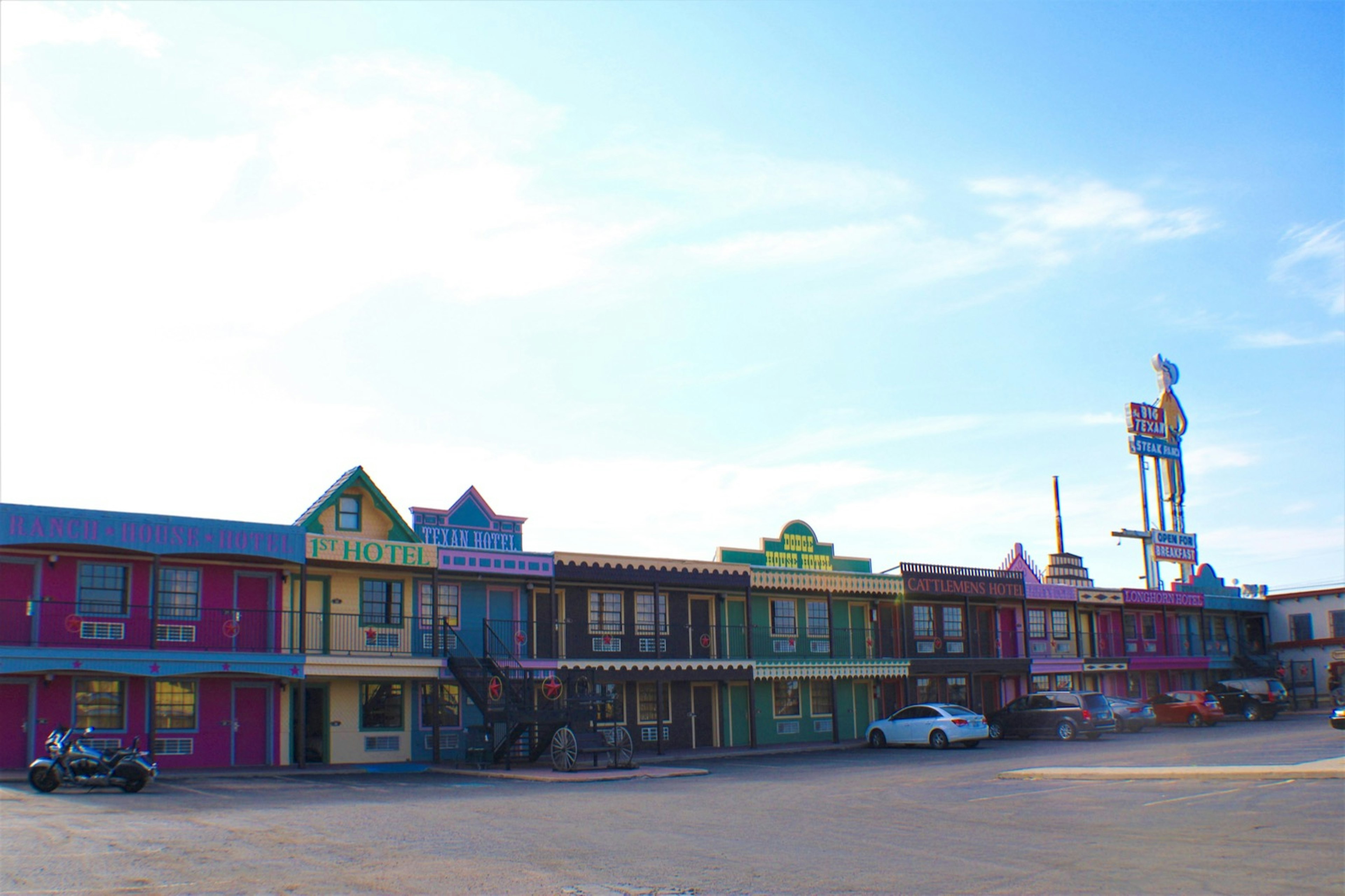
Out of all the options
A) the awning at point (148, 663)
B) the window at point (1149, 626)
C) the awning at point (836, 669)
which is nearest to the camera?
the awning at point (148, 663)

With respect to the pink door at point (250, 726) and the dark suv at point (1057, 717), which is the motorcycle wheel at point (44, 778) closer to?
the pink door at point (250, 726)

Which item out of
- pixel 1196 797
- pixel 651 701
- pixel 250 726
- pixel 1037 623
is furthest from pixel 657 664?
pixel 1037 623

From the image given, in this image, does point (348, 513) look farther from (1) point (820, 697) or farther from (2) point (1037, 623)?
(2) point (1037, 623)

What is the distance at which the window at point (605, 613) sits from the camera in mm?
34781

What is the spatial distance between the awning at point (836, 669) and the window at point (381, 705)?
1124 centimetres

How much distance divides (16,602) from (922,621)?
29.6 metres

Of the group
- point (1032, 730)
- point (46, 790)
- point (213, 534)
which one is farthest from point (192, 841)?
point (1032, 730)

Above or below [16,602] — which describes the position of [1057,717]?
below

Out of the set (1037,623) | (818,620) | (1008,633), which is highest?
(818,620)

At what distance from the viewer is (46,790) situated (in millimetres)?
20156

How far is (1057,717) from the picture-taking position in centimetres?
3622

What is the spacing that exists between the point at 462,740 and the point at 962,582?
19722 millimetres

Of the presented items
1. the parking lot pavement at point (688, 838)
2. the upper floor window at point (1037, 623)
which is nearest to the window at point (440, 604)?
the parking lot pavement at point (688, 838)

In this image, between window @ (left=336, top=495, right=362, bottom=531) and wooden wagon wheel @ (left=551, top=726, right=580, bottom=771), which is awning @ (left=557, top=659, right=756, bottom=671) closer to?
wooden wagon wheel @ (left=551, top=726, right=580, bottom=771)
